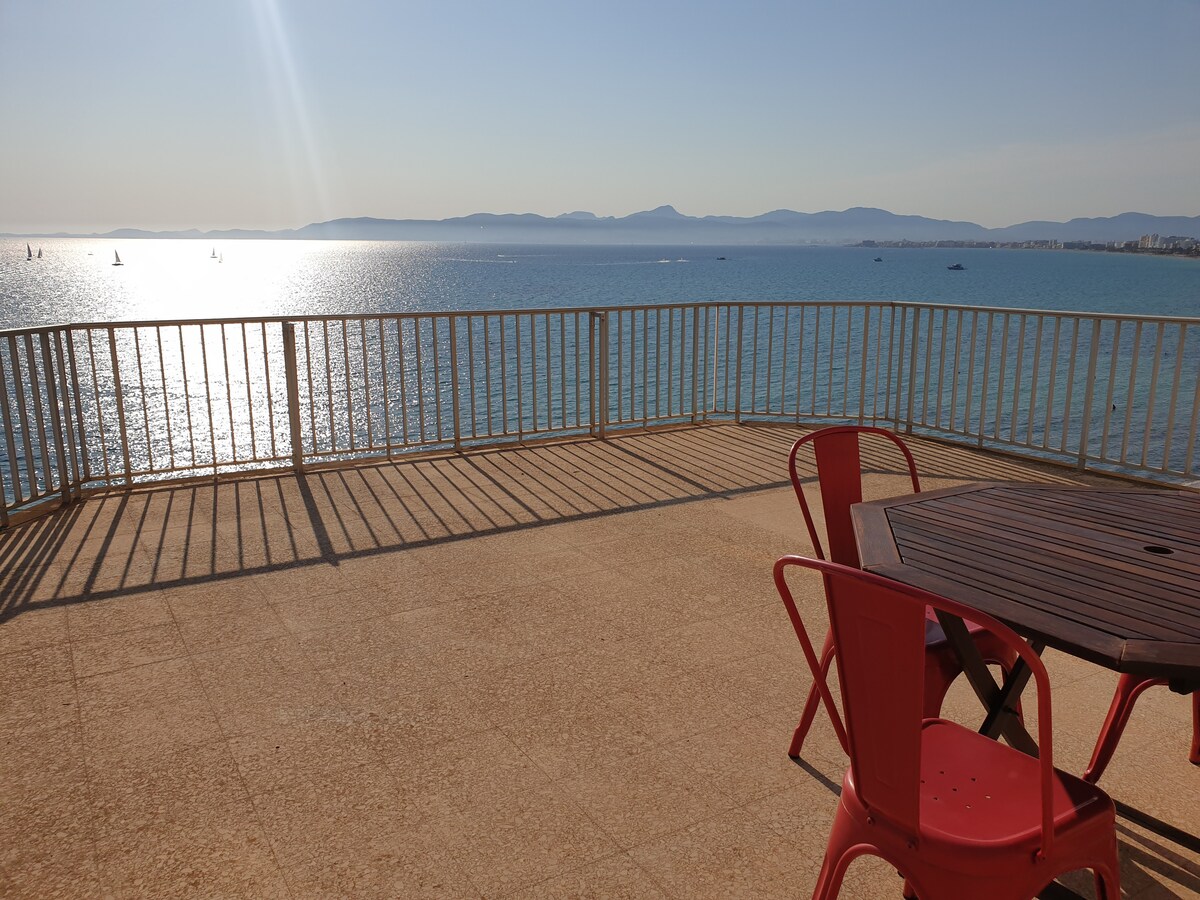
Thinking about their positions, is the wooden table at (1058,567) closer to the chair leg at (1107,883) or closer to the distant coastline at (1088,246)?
the chair leg at (1107,883)

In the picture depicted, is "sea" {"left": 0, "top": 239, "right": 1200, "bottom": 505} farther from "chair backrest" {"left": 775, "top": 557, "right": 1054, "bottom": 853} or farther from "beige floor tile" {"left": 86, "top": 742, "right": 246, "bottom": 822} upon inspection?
"chair backrest" {"left": 775, "top": 557, "right": 1054, "bottom": 853}

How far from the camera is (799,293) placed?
62000 millimetres

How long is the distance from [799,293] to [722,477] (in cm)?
5933

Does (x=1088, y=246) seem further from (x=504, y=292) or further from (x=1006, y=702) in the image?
(x=1006, y=702)

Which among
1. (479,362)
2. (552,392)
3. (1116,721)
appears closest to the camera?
(1116,721)

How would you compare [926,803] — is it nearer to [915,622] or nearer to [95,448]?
[915,622]

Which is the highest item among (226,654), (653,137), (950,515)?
(653,137)

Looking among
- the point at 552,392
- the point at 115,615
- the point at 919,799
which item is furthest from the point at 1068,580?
the point at 552,392

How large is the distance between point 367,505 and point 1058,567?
3982mm

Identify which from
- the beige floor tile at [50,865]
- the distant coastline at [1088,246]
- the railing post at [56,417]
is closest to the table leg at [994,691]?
the beige floor tile at [50,865]

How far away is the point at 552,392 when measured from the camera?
19.0 m

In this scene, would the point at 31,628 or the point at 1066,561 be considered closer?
the point at 1066,561

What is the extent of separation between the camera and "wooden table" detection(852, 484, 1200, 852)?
1547mm

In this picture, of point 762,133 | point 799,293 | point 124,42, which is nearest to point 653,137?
point 799,293
